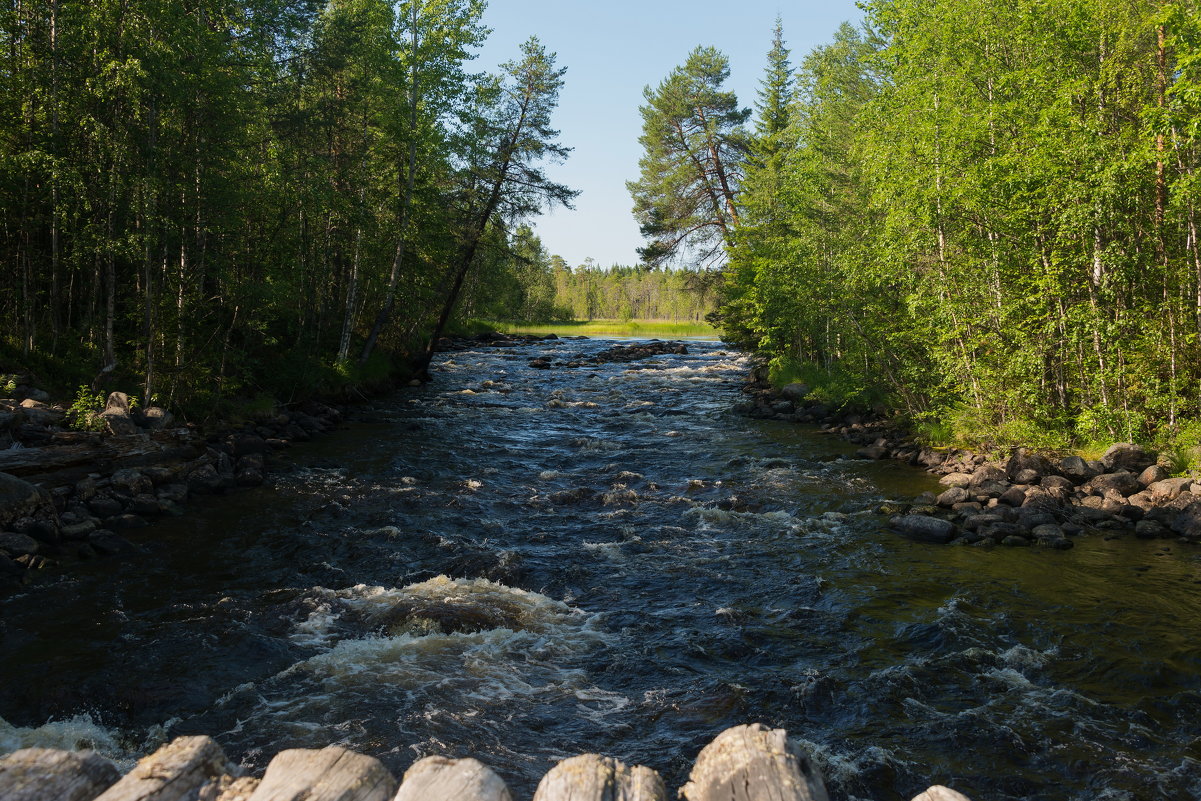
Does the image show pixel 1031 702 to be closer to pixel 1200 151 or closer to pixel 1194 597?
pixel 1194 597

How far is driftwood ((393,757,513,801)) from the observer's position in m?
3.51

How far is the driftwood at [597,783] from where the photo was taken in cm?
357

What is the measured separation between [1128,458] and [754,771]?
595 inches

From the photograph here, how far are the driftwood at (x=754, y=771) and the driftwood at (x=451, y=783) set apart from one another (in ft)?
3.31

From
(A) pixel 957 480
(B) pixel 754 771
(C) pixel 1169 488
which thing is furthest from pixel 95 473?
(C) pixel 1169 488

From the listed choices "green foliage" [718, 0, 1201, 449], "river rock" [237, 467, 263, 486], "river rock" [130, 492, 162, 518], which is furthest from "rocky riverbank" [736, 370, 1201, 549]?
"river rock" [130, 492, 162, 518]

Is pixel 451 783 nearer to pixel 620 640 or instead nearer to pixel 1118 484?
pixel 620 640

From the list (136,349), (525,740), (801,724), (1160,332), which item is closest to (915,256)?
(1160,332)

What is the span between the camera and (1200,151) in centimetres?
1462

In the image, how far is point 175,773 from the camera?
3732mm

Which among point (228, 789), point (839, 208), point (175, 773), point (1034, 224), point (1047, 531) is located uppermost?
point (839, 208)

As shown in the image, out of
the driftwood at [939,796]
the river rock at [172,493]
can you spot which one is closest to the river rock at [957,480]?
Answer: the driftwood at [939,796]

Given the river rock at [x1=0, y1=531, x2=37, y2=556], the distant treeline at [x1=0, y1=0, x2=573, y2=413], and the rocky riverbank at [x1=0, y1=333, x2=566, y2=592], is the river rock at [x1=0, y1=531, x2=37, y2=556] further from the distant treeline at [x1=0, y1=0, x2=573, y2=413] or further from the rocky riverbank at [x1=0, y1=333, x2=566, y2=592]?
the distant treeline at [x1=0, y1=0, x2=573, y2=413]

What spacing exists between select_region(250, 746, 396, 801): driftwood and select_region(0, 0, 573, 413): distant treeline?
15255mm
